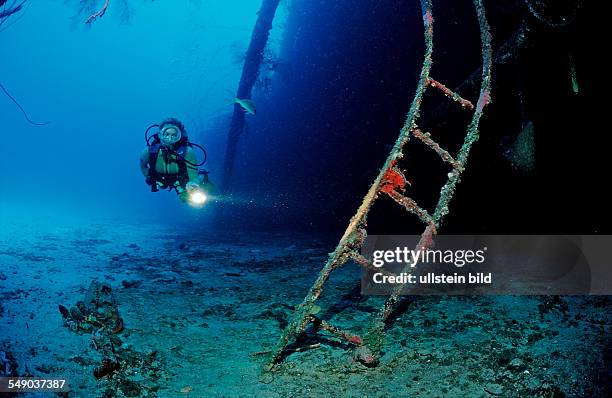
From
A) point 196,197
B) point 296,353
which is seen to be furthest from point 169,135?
point 296,353

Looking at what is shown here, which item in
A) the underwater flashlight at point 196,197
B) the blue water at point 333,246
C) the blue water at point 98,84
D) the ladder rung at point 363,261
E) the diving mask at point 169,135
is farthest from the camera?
the blue water at point 98,84

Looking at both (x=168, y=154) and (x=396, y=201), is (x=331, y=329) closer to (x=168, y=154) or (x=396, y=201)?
(x=396, y=201)

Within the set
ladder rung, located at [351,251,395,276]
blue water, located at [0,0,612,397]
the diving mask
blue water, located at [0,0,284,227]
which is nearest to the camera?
ladder rung, located at [351,251,395,276]

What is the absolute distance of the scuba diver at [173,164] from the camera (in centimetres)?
593

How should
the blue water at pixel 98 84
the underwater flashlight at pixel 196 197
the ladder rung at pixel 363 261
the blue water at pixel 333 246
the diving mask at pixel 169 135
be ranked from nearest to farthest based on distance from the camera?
the ladder rung at pixel 363 261, the blue water at pixel 333 246, the diving mask at pixel 169 135, the underwater flashlight at pixel 196 197, the blue water at pixel 98 84

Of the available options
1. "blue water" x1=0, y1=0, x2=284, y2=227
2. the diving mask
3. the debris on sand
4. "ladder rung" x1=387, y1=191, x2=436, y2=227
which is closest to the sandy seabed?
the debris on sand

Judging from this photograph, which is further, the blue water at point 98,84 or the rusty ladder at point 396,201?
the blue water at point 98,84

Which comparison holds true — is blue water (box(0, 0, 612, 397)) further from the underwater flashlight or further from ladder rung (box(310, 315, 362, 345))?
the underwater flashlight

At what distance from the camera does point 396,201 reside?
239 cm

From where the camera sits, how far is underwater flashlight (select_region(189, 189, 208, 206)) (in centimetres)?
601

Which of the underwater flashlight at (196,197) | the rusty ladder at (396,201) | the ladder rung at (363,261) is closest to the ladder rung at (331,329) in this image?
the rusty ladder at (396,201)

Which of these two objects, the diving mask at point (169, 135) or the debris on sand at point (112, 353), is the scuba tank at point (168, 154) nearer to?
the diving mask at point (169, 135)

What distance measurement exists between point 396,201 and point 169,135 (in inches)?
184

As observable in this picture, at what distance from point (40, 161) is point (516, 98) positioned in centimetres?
11115
